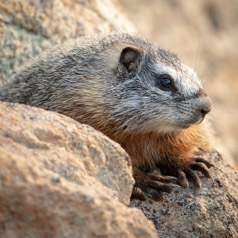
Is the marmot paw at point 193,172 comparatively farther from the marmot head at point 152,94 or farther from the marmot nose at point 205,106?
the marmot nose at point 205,106

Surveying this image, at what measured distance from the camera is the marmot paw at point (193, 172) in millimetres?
5172

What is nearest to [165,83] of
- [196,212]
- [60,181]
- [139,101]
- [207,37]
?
[139,101]

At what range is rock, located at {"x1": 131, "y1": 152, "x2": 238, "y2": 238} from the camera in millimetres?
4738

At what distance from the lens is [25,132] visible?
3.71 metres

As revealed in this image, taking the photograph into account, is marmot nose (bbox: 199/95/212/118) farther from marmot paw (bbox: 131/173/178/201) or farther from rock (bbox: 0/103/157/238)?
rock (bbox: 0/103/157/238)

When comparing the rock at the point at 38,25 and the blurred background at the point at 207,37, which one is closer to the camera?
the rock at the point at 38,25

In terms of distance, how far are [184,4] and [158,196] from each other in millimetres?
10669

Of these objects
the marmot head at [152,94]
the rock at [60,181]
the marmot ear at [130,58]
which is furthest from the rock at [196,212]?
the marmot ear at [130,58]

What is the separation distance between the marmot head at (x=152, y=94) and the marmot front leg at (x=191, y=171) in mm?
499

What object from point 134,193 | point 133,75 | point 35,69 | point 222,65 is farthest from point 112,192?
point 222,65

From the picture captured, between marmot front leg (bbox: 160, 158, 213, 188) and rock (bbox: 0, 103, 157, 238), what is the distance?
1.28 metres

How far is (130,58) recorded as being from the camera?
18.4 ft

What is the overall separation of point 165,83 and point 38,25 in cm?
318

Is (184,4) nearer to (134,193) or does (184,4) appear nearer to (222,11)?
(222,11)
